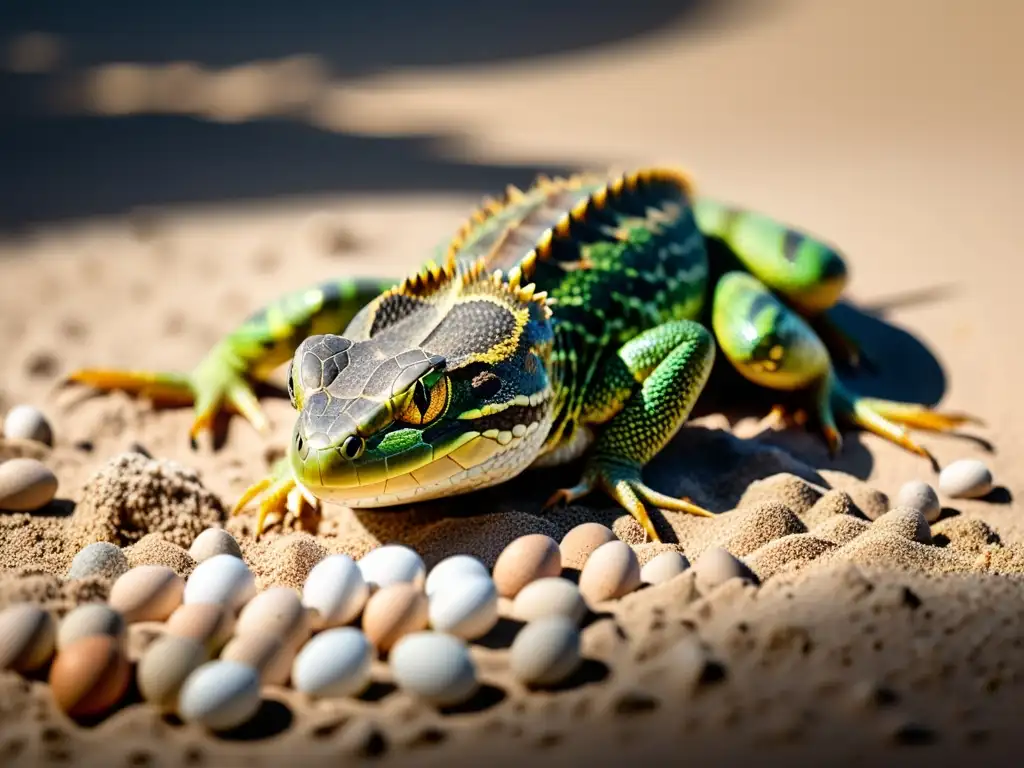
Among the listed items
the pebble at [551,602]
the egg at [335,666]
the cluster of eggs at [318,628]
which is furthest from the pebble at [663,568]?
the egg at [335,666]

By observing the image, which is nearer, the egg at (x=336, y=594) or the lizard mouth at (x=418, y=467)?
the egg at (x=336, y=594)

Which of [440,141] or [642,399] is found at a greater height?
[440,141]

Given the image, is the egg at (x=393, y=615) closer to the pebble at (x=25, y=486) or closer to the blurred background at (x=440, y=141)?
the pebble at (x=25, y=486)

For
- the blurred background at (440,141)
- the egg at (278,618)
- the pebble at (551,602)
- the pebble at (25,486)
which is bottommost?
the pebble at (551,602)

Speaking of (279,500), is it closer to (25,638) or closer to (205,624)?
(205,624)

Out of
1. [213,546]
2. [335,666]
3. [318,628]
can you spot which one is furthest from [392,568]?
[213,546]

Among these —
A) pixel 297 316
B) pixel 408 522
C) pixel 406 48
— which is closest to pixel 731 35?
pixel 406 48
